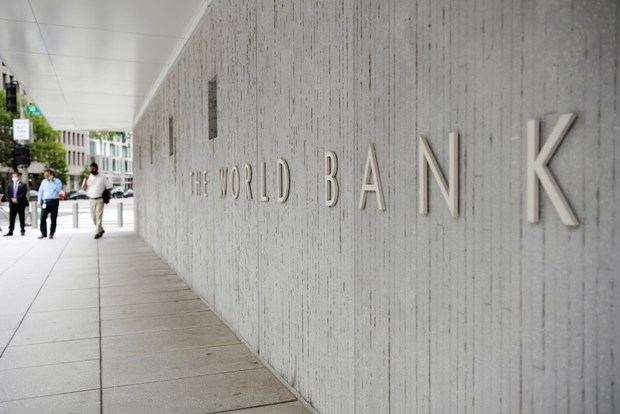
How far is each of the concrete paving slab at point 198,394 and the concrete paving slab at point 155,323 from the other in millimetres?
1503

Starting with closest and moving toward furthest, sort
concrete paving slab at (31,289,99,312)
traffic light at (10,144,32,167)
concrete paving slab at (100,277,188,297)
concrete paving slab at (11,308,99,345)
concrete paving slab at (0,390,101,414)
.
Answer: concrete paving slab at (0,390,101,414)
concrete paving slab at (11,308,99,345)
concrete paving slab at (31,289,99,312)
concrete paving slab at (100,277,188,297)
traffic light at (10,144,32,167)

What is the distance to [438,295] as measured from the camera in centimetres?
220

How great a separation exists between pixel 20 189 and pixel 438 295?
655 inches

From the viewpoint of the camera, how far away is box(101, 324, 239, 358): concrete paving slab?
15.4 feet

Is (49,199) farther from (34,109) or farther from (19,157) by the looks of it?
(19,157)

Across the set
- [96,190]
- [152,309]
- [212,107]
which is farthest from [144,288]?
[96,190]

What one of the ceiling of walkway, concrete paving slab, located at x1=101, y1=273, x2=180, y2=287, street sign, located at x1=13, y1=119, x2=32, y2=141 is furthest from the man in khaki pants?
concrete paving slab, located at x1=101, y1=273, x2=180, y2=287

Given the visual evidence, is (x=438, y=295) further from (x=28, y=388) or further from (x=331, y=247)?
(x=28, y=388)

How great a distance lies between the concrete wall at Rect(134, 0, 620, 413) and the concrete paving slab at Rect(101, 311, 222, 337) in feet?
4.13

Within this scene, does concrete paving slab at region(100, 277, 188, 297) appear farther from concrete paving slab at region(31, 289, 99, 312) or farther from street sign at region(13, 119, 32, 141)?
street sign at region(13, 119, 32, 141)

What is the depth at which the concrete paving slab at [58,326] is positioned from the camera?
511 centimetres

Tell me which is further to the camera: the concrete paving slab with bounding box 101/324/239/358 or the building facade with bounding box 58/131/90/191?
the building facade with bounding box 58/131/90/191

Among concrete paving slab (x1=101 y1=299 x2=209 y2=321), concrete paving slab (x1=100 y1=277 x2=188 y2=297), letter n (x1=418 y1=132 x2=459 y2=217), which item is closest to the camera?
letter n (x1=418 y1=132 x2=459 y2=217)

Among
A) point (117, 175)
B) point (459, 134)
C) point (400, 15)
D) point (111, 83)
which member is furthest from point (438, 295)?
point (117, 175)
